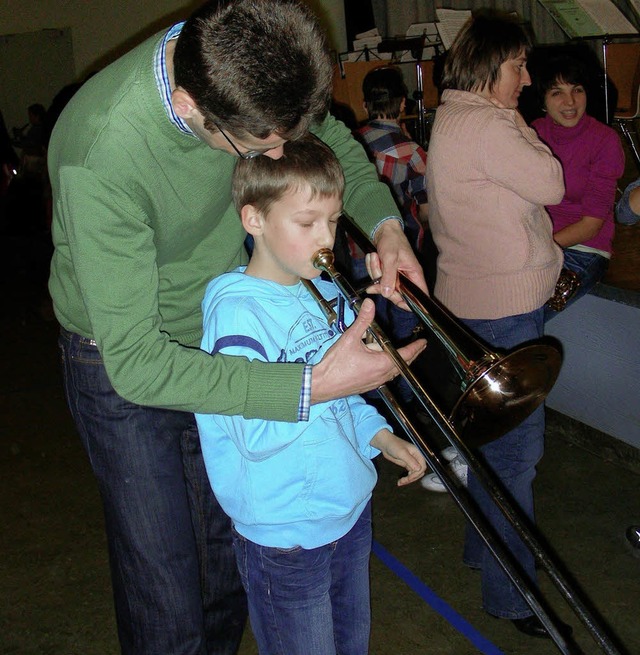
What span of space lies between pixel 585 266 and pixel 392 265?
1630 mm

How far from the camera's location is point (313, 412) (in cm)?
144

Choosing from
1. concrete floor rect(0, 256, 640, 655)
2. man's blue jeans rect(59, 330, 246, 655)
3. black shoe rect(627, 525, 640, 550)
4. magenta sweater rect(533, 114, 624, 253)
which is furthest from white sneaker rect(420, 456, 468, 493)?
man's blue jeans rect(59, 330, 246, 655)

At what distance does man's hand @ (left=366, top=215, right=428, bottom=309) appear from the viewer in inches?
62.6

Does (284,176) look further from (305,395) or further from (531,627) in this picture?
(531,627)

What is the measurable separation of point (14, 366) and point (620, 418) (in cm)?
392

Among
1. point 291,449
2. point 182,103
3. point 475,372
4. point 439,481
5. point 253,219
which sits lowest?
point 439,481

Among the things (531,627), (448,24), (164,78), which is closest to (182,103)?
(164,78)

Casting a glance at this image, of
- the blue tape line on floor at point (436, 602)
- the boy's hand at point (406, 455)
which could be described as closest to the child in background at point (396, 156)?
the blue tape line on floor at point (436, 602)

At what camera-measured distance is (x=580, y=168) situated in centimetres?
308

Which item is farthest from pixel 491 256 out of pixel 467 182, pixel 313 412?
pixel 313 412

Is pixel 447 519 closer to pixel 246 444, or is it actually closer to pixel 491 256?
pixel 491 256

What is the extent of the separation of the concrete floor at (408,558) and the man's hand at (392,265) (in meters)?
1.17

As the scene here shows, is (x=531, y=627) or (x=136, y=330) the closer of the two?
(x=136, y=330)

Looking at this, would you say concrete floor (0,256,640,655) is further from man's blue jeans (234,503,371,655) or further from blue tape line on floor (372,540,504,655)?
man's blue jeans (234,503,371,655)
